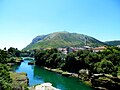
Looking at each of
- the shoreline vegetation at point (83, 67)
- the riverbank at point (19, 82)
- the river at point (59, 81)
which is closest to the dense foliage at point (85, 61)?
the shoreline vegetation at point (83, 67)

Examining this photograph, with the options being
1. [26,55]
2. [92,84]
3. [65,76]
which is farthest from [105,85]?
[26,55]

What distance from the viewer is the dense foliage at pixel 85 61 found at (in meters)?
61.4

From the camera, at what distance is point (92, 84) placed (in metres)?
55.5

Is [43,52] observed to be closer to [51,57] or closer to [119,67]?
[51,57]

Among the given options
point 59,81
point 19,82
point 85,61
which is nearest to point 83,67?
point 85,61

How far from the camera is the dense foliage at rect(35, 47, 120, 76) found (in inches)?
2416

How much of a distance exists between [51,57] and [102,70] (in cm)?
4088

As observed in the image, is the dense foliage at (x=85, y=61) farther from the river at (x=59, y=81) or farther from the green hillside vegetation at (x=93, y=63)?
the river at (x=59, y=81)

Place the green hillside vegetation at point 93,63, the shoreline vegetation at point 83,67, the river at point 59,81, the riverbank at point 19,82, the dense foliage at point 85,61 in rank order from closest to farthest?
the riverbank at point 19,82
the shoreline vegetation at point 83,67
the green hillside vegetation at point 93,63
the river at point 59,81
the dense foliage at point 85,61

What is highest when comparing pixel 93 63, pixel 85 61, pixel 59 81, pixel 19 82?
pixel 85 61

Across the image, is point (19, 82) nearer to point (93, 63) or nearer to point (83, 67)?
point (93, 63)

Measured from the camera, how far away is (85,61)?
76.5 m

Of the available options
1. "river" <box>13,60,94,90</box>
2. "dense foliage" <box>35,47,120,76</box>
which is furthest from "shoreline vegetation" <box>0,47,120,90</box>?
Result: "river" <box>13,60,94,90</box>

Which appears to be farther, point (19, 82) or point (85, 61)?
point (85, 61)
